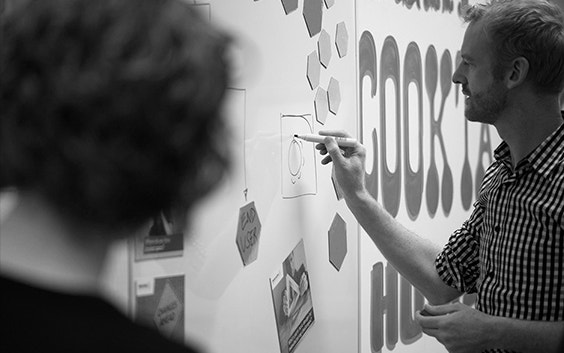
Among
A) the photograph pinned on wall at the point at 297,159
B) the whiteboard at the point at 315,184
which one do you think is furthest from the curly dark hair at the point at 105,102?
the photograph pinned on wall at the point at 297,159

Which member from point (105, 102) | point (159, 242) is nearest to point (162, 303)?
point (159, 242)

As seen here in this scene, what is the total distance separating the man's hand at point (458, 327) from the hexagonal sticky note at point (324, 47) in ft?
1.96

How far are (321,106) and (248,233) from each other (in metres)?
0.38

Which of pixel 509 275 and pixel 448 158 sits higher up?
pixel 448 158

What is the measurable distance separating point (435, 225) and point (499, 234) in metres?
0.59

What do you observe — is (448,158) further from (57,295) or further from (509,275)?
(57,295)

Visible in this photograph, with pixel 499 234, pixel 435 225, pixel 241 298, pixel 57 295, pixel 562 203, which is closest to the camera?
pixel 57 295

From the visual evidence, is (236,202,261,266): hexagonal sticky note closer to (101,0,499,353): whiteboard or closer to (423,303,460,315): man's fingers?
(101,0,499,353): whiteboard

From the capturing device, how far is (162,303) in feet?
4.43

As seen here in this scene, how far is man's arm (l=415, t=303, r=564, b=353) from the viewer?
1.64 metres

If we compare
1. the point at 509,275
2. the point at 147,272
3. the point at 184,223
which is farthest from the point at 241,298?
the point at 184,223

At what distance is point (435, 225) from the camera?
233 cm

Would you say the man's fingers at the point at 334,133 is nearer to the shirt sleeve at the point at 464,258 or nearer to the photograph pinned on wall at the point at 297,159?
the photograph pinned on wall at the point at 297,159

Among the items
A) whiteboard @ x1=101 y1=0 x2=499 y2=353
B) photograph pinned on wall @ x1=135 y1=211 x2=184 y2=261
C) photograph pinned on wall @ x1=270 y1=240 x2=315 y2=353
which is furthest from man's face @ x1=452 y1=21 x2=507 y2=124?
photograph pinned on wall @ x1=135 y1=211 x2=184 y2=261
